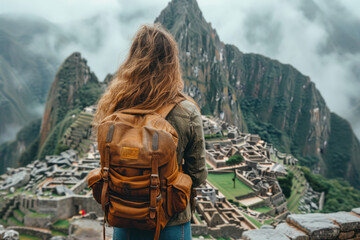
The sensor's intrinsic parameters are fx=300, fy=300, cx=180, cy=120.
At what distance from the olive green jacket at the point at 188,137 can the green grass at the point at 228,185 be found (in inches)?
716

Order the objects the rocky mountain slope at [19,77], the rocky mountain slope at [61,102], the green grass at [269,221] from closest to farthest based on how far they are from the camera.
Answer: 1. the green grass at [269,221]
2. the rocky mountain slope at [61,102]
3. the rocky mountain slope at [19,77]

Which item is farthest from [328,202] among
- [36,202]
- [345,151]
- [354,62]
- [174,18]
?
[354,62]

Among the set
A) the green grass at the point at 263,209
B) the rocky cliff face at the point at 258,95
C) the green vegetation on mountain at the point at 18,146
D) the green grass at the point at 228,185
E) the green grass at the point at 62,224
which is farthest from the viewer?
the rocky cliff face at the point at 258,95

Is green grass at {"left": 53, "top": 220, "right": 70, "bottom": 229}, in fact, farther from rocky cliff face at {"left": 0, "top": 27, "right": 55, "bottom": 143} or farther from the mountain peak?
rocky cliff face at {"left": 0, "top": 27, "right": 55, "bottom": 143}

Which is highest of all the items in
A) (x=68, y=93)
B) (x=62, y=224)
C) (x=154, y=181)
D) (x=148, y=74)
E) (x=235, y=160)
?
(x=68, y=93)

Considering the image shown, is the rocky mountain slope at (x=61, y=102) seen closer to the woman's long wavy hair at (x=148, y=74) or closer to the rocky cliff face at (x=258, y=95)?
the rocky cliff face at (x=258, y=95)

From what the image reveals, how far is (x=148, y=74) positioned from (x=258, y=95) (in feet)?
431

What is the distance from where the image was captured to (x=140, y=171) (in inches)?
77.2

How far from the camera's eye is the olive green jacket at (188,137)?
7.03 feet

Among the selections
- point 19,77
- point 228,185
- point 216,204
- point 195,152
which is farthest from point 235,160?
point 19,77

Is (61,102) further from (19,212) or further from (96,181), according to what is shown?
(96,181)

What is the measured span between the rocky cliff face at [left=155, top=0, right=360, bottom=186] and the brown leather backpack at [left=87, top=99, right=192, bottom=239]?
7604 centimetres

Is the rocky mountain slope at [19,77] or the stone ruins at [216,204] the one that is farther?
the rocky mountain slope at [19,77]

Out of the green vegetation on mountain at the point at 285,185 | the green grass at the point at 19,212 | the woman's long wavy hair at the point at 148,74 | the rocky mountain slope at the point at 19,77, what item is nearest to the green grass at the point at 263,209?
the green vegetation on mountain at the point at 285,185
